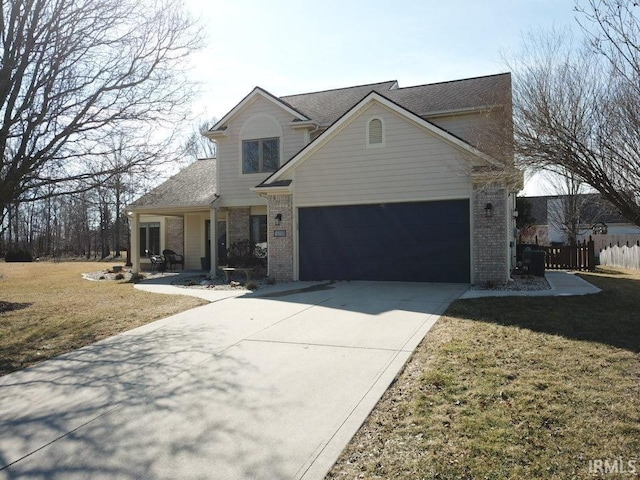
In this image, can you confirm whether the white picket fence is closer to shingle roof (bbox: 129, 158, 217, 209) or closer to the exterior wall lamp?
the exterior wall lamp

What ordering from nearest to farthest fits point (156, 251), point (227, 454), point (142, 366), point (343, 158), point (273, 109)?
point (227, 454)
point (142, 366)
point (343, 158)
point (273, 109)
point (156, 251)

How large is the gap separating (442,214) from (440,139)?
2.16 meters

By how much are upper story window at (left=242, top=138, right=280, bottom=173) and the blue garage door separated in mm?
4138

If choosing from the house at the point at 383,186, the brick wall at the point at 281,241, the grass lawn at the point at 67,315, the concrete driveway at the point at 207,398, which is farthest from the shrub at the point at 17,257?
the concrete driveway at the point at 207,398

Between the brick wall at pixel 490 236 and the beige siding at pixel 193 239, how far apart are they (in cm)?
1302

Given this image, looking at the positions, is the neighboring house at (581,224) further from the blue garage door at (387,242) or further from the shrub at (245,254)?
the shrub at (245,254)

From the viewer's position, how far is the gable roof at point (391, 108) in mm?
12966

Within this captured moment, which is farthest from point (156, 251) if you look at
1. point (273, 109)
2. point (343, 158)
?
point (343, 158)

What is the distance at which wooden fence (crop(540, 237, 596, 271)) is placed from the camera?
20.4 m

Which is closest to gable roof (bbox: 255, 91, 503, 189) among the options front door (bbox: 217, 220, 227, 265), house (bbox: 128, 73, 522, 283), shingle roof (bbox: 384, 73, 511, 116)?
house (bbox: 128, 73, 522, 283)

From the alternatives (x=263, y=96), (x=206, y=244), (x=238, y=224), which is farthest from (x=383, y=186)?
(x=206, y=244)

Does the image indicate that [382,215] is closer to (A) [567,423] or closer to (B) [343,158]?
(B) [343,158]

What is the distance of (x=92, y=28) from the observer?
11539mm

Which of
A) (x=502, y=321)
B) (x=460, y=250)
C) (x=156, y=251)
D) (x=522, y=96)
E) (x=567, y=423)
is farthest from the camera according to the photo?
(x=156, y=251)
